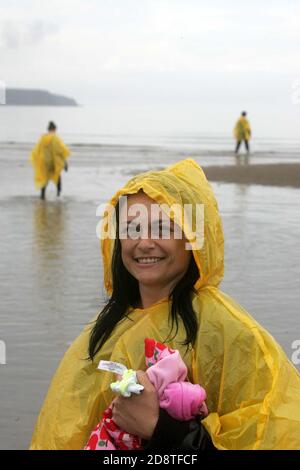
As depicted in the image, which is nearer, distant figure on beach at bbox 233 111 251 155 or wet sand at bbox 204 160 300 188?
wet sand at bbox 204 160 300 188

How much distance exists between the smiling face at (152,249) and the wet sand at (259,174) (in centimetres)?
1560

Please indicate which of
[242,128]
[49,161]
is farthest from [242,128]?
[49,161]

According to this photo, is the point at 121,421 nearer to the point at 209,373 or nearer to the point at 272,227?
the point at 209,373

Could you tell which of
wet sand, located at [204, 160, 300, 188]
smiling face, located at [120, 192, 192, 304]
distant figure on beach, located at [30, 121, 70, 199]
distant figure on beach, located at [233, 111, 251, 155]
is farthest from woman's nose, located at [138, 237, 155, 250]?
distant figure on beach, located at [233, 111, 251, 155]

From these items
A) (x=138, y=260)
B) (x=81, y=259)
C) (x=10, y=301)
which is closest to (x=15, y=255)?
(x=81, y=259)

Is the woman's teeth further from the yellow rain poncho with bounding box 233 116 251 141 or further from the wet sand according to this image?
the yellow rain poncho with bounding box 233 116 251 141

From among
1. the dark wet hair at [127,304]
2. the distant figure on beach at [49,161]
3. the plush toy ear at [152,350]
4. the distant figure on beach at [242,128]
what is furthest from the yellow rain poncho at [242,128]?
the plush toy ear at [152,350]

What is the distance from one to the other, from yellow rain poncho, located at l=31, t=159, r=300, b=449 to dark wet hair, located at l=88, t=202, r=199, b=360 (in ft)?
0.08

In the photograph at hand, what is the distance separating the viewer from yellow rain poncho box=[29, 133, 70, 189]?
16.2 meters

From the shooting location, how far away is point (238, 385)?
272cm

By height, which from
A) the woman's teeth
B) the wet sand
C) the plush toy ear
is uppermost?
the woman's teeth

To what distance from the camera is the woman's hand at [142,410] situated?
2.60 metres

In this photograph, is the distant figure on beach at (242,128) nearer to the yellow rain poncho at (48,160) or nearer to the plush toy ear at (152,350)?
the yellow rain poncho at (48,160)
